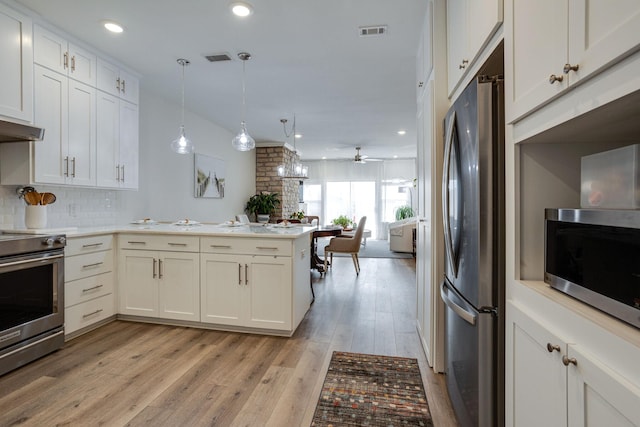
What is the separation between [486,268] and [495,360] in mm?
373

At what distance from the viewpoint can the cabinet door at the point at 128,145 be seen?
3566mm

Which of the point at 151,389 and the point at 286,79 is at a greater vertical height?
the point at 286,79

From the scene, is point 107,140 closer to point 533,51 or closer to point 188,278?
point 188,278

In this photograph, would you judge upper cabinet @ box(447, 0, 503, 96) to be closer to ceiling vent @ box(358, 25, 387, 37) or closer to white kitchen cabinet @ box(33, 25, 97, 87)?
ceiling vent @ box(358, 25, 387, 37)

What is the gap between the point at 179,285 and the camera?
9.85 feet

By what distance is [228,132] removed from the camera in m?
6.72

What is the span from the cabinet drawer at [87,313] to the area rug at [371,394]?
7.20 feet

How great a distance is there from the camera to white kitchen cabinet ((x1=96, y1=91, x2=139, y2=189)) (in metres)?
3.29

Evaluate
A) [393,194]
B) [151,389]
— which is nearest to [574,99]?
[151,389]

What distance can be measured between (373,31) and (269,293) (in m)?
2.46

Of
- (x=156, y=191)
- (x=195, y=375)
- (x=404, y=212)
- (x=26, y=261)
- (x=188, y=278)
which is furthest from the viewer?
(x=404, y=212)

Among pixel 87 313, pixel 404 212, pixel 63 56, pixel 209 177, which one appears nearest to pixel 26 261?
pixel 87 313

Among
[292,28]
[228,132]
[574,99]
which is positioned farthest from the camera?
[228,132]

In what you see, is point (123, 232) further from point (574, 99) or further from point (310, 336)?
point (574, 99)
